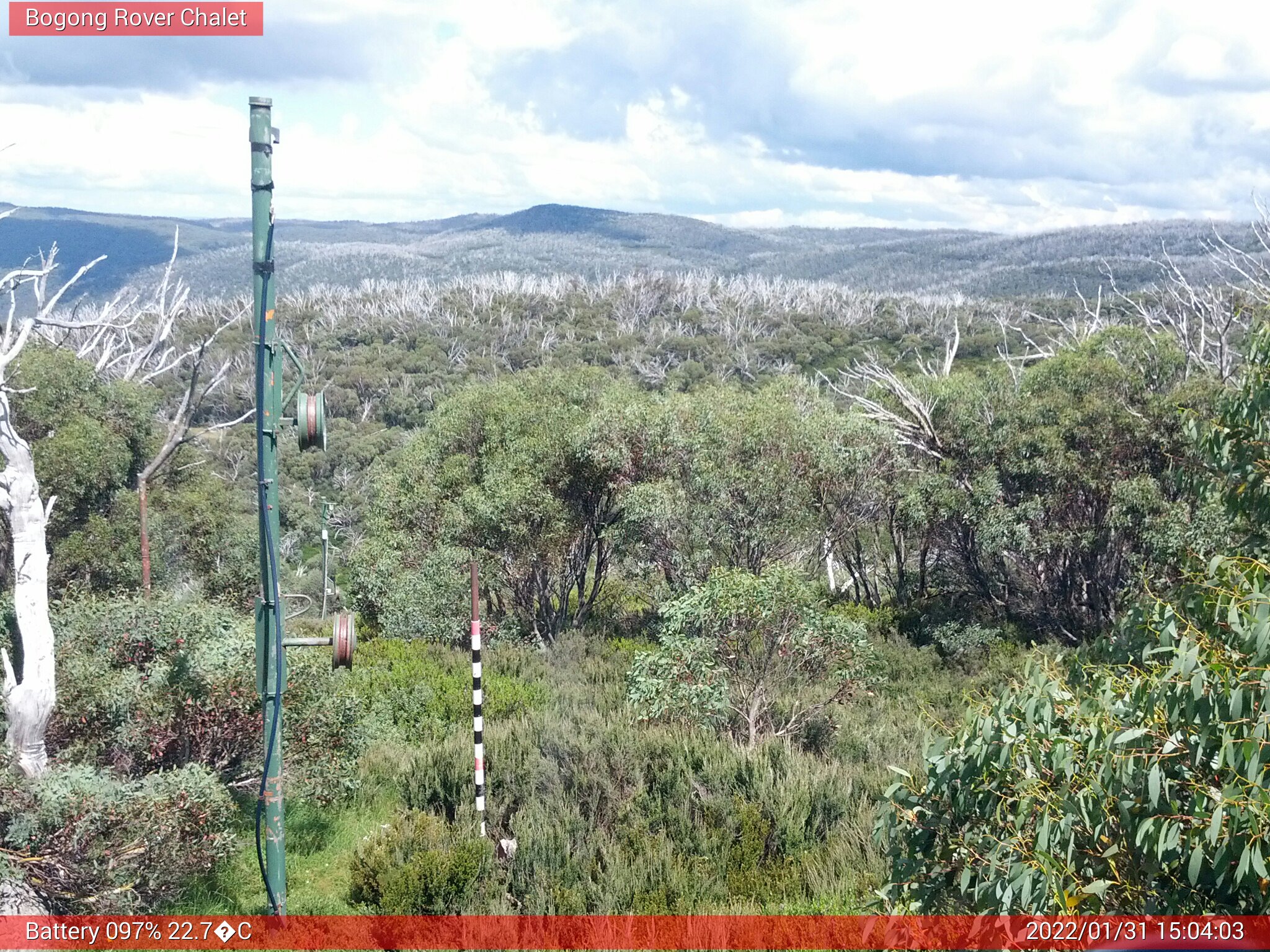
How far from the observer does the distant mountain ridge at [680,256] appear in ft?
352

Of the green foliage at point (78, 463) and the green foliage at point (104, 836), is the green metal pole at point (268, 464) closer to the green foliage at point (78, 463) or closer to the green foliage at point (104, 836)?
the green foliage at point (104, 836)

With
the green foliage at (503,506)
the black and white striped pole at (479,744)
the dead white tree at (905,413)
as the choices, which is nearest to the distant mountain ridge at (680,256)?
the dead white tree at (905,413)

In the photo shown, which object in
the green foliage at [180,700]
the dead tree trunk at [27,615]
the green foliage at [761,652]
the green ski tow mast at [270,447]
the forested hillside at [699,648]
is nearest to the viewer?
the forested hillside at [699,648]

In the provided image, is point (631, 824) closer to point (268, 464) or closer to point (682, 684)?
point (682, 684)

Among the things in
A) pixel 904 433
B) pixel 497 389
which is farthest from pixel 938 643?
pixel 497 389

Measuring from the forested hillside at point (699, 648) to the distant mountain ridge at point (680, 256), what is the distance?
73790 mm

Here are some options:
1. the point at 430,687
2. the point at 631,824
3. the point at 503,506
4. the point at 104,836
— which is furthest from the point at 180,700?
the point at 503,506

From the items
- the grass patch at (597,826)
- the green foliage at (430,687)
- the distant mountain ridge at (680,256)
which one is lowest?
the green foliage at (430,687)

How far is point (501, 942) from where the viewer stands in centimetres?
625

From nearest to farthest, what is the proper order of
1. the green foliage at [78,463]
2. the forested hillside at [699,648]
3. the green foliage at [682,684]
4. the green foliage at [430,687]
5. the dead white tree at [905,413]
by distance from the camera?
the forested hillside at [699,648], the green foliage at [682,684], the green foliage at [430,687], the green foliage at [78,463], the dead white tree at [905,413]

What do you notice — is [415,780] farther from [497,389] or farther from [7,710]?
[497,389]

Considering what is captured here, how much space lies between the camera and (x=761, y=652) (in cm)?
1139

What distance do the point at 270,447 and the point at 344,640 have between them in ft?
3.68

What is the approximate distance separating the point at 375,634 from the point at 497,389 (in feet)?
16.9
